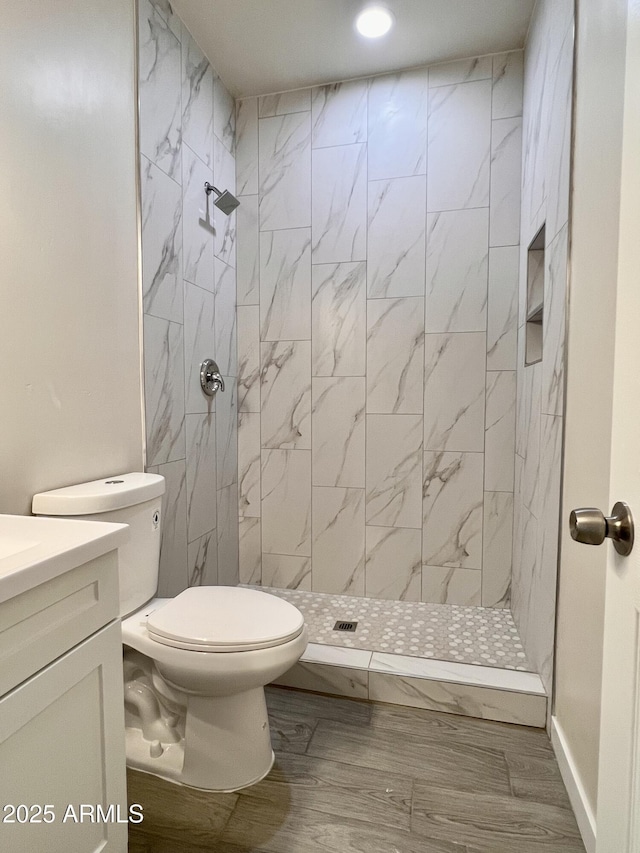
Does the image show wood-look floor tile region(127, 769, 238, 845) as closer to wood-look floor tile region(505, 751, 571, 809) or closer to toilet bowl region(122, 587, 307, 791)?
toilet bowl region(122, 587, 307, 791)

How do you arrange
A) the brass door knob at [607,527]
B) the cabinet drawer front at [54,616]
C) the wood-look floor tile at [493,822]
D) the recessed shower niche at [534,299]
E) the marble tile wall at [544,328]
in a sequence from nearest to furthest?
the brass door knob at [607,527] < the cabinet drawer front at [54,616] < the wood-look floor tile at [493,822] < the marble tile wall at [544,328] < the recessed shower niche at [534,299]

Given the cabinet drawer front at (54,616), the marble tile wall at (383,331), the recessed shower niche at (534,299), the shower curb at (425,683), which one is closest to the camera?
the cabinet drawer front at (54,616)

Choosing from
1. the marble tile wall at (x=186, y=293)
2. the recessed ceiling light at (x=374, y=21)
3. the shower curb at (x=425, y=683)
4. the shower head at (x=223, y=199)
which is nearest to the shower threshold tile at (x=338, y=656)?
the shower curb at (x=425, y=683)

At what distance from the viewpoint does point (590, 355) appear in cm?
118

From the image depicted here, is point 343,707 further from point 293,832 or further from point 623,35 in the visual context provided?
point 623,35

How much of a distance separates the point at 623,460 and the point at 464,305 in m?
1.78

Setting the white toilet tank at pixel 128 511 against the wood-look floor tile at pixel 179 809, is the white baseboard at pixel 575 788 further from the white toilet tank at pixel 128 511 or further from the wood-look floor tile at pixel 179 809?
the white toilet tank at pixel 128 511

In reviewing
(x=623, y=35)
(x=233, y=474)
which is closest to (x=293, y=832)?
(x=233, y=474)

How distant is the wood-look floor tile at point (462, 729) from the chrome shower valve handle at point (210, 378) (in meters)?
1.43

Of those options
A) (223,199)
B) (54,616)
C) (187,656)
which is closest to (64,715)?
(54,616)

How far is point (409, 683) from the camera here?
166cm

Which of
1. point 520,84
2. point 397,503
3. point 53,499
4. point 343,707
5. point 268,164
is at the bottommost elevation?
point 343,707

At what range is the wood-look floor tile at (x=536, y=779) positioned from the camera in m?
1.28

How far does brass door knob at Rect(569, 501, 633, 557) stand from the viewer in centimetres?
52
